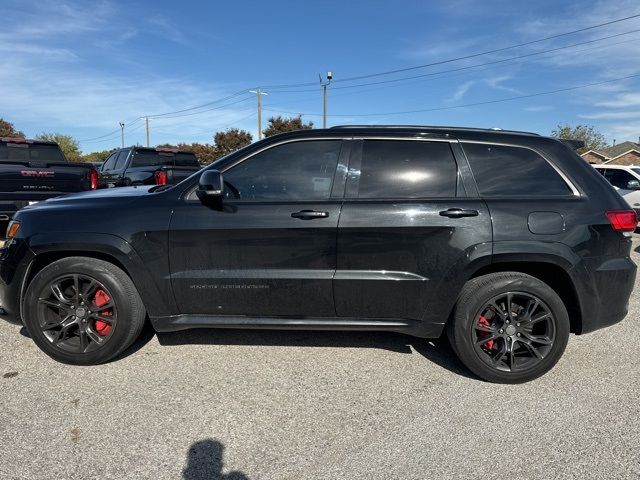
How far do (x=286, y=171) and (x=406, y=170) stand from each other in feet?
2.96

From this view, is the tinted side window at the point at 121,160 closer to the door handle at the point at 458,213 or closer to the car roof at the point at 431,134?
the car roof at the point at 431,134

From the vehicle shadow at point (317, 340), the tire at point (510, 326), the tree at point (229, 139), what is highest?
the tree at point (229, 139)

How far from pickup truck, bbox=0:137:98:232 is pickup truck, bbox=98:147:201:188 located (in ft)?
5.95

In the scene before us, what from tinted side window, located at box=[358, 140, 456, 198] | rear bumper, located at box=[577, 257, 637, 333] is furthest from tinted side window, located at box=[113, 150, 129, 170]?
rear bumper, located at box=[577, 257, 637, 333]

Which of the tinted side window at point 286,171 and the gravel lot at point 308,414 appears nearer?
the gravel lot at point 308,414

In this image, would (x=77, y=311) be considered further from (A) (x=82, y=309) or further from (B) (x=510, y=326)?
(B) (x=510, y=326)

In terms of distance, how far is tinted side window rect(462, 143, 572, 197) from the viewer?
3.31 meters

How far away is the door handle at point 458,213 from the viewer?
319cm

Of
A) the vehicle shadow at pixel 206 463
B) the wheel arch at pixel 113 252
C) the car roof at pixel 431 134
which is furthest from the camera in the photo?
the car roof at pixel 431 134

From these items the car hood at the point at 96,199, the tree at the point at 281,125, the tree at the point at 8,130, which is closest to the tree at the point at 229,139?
the tree at the point at 281,125

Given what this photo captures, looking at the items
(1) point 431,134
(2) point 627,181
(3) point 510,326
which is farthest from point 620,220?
(2) point 627,181

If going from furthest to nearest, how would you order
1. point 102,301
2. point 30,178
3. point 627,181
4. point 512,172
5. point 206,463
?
1. point 627,181
2. point 30,178
3. point 102,301
4. point 512,172
5. point 206,463

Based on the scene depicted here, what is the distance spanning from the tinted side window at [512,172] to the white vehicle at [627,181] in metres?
10.4

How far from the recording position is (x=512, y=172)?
3354 millimetres
